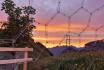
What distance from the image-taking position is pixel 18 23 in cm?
1057

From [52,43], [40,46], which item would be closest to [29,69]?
[52,43]

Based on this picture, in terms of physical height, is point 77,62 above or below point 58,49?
below

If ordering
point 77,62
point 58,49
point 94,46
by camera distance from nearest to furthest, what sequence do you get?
point 77,62 → point 94,46 → point 58,49

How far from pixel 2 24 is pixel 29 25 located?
741mm

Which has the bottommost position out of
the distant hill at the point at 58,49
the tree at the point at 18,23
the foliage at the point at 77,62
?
the foliage at the point at 77,62

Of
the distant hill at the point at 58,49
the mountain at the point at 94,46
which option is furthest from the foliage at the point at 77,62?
the distant hill at the point at 58,49

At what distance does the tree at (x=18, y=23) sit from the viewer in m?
10.3

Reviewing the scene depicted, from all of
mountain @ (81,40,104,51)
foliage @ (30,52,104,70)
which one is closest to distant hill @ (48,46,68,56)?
mountain @ (81,40,104,51)

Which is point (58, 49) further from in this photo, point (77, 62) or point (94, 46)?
point (77, 62)

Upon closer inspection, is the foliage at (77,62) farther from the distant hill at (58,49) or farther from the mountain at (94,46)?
the distant hill at (58,49)

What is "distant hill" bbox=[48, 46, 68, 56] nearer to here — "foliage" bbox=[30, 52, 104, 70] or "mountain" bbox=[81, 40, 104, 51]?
"mountain" bbox=[81, 40, 104, 51]

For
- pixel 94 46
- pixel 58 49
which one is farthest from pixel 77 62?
pixel 58 49

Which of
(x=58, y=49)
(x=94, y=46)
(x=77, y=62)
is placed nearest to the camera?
(x=77, y=62)

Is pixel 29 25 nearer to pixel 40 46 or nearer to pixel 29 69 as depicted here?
pixel 40 46
